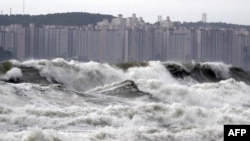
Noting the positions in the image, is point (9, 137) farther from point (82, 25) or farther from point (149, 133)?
point (82, 25)

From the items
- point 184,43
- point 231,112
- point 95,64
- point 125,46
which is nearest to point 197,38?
point 184,43

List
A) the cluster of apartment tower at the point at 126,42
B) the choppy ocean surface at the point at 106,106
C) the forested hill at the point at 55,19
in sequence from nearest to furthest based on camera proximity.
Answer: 1. the choppy ocean surface at the point at 106,106
2. the cluster of apartment tower at the point at 126,42
3. the forested hill at the point at 55,19

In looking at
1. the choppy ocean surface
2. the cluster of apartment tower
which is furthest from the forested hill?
the choppy ocean surface

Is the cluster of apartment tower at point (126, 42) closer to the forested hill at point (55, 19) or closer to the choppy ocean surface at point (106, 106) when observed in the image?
the forested hill at point (55, 19)

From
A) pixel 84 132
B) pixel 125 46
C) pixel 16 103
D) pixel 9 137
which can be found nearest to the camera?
pixel 9 137

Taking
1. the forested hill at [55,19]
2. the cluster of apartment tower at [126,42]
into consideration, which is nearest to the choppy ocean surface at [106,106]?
the cluster of apartment tower at [126,42]

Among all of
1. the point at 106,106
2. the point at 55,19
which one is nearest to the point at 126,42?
the point at 55,19

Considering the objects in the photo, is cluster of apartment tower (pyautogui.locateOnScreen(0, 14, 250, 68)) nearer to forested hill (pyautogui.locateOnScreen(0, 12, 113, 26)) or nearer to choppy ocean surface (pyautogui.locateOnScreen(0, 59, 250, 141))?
forested hill (pyautogui.locateOnScreen(0, 12, 113, 26))
